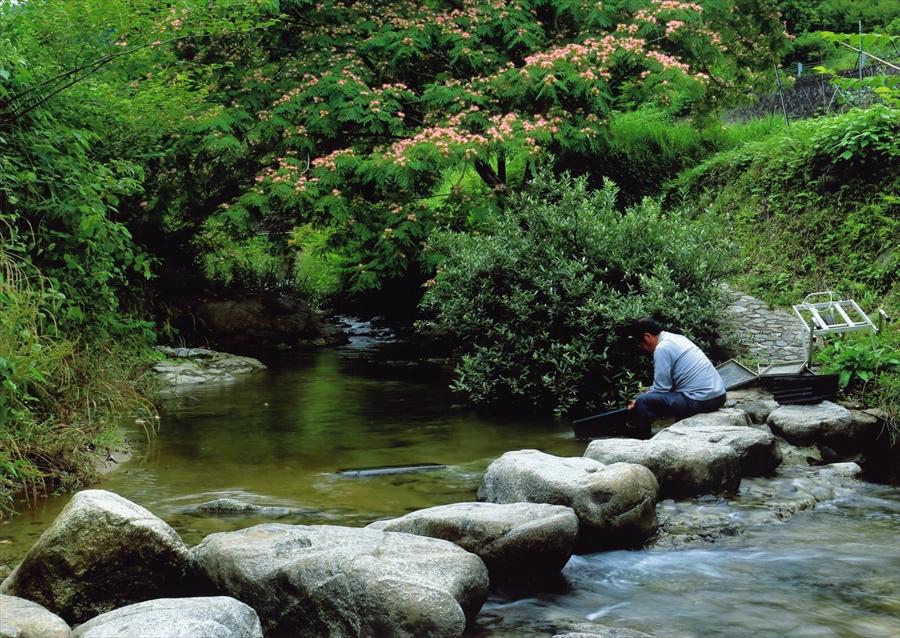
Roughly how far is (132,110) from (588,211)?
21.3 feet

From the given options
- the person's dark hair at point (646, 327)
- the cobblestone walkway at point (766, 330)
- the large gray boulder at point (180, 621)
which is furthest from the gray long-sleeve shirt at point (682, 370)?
the large gray boulder at point (180, 621)

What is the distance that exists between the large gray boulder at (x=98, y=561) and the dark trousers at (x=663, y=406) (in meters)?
4.94

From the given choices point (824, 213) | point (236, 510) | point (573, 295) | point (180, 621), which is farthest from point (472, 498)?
point (824, 213)

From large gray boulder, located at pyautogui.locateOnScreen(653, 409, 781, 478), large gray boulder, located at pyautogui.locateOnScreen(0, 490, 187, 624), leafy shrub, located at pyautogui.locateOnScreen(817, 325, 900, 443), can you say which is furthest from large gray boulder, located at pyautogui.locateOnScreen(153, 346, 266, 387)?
leafy shrub, located at pyautogui.locateOnScreen(817, 325, 900, 443)

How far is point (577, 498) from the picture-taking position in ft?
20.6

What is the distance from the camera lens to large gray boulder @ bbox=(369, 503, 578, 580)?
554 centimetres

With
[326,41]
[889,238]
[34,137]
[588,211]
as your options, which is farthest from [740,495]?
[326,41]

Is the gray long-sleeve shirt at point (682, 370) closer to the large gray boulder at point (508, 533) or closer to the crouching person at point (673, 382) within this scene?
the crouching person at point (673, 382)

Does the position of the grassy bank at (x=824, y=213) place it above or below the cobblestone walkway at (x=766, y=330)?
above

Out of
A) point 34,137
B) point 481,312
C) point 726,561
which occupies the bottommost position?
point 726,561

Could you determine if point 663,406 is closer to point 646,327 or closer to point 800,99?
point 646,327

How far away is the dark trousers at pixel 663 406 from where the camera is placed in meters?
8.72

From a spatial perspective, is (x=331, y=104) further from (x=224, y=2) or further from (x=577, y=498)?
(x=577, y=498)

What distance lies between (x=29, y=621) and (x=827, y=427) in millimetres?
7174
